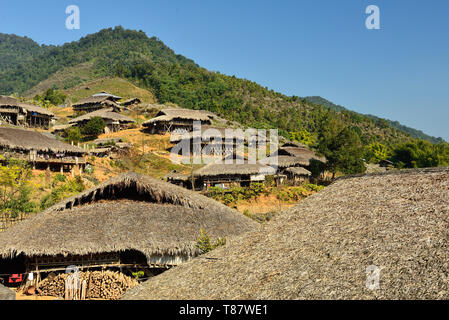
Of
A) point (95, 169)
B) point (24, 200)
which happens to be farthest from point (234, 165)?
point (24, 200)

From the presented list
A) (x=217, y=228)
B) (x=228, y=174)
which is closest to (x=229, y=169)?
(x=228, y=174)

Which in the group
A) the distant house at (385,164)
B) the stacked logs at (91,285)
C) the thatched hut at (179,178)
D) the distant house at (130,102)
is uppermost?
the distant house at (130,102)

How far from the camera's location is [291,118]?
87.6 m

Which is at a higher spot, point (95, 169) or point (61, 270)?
point (95, 169)

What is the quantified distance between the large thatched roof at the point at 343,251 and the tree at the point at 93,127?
3978cm

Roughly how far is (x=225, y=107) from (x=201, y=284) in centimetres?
7320

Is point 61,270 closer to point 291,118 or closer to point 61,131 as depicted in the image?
point 61,131

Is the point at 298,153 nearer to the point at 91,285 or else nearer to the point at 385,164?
the point at 385,164

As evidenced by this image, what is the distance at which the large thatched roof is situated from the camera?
6.13 metres

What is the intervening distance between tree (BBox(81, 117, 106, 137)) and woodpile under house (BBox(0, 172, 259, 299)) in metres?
34.5

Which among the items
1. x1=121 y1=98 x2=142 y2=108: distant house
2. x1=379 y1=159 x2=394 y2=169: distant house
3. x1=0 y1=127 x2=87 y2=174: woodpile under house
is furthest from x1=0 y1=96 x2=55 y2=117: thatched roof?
x1=379 y1=159 x2=394 y2=169: distant house

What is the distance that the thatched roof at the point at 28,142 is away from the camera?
92.2ft

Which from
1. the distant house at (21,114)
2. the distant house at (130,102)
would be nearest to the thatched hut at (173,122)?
the distant house at (21,114)

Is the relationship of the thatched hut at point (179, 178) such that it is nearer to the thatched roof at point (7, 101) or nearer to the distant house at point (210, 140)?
the distant house at point (210, 140)
